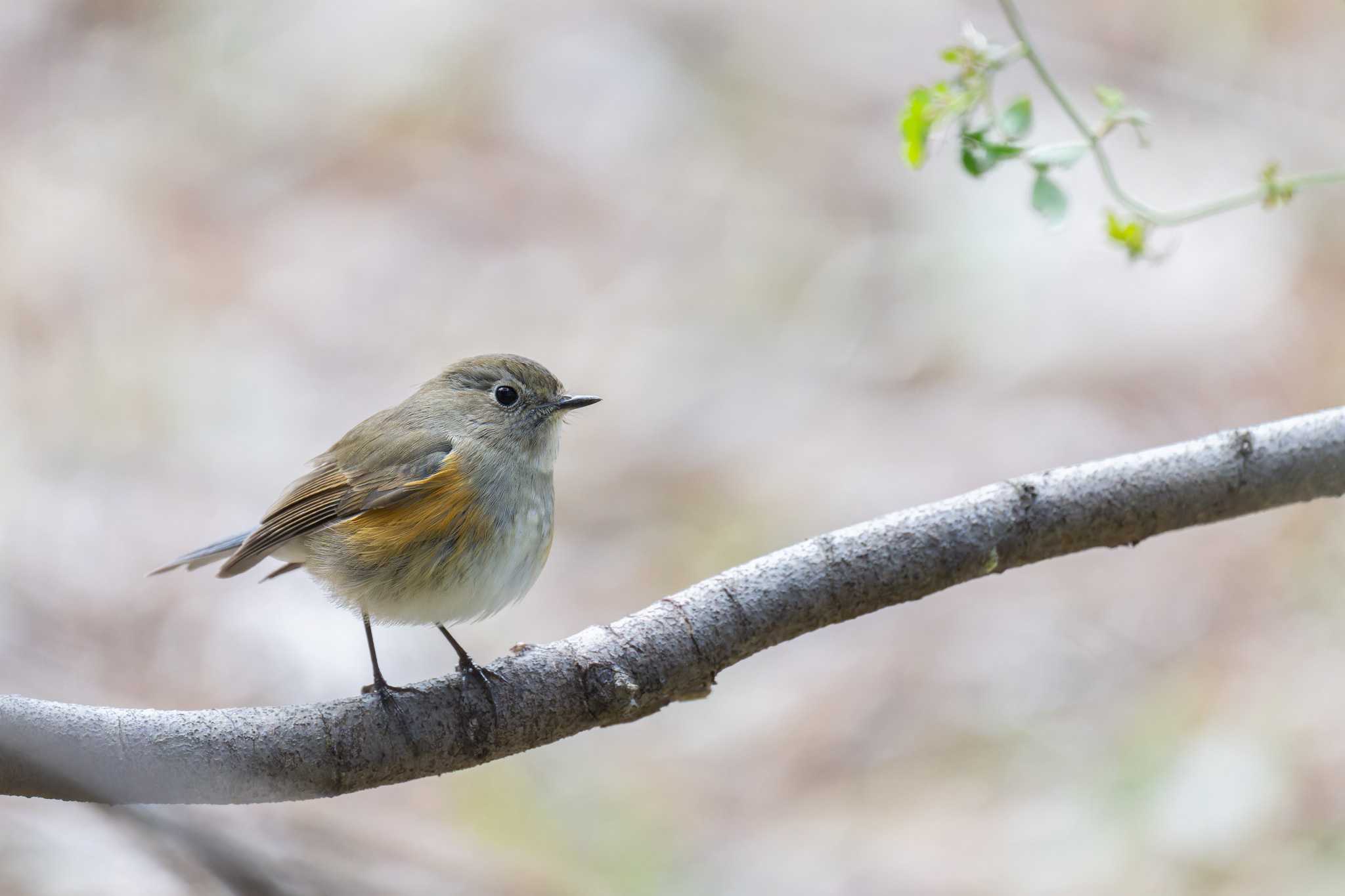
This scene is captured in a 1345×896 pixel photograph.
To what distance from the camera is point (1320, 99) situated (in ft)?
23.6

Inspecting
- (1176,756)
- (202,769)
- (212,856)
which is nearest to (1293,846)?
(1176,756)

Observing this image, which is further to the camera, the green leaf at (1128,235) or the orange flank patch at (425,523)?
the orange flank patch at (425,523)

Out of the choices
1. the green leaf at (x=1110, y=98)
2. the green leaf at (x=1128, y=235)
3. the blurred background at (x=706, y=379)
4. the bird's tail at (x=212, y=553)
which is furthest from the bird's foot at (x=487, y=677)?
the green leaf at (x=1110, y=98)

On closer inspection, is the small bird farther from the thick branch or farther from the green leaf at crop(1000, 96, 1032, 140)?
the green leaf at crop(1000, 96, 1032, 140)

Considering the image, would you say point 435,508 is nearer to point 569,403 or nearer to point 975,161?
point 569,403

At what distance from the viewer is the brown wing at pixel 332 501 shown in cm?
288

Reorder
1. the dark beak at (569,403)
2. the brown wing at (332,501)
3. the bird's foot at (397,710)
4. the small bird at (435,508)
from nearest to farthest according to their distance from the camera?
the bird's foot at (397,710) < the small bird at (435,508) < the brown wing at (332,501) < the dark beak at (569,403)

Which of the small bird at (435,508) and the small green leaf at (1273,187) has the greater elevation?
the small green leaf at (1273,187)

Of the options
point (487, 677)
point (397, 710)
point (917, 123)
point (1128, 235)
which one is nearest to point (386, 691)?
point (397, 710)

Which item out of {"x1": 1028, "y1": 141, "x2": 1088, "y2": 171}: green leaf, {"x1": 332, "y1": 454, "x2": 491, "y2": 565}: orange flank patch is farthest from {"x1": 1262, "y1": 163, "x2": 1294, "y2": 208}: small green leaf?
{"x1": 332, "y1": 454, "x2": 491, "y2": 565}: orange flank patch

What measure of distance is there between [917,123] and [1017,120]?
0.25m

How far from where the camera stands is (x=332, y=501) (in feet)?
9.72

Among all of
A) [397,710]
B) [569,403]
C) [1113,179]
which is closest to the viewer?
[397,710]

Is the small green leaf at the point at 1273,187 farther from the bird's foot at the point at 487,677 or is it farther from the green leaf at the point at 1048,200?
the bird's foot at the point at 487,677
